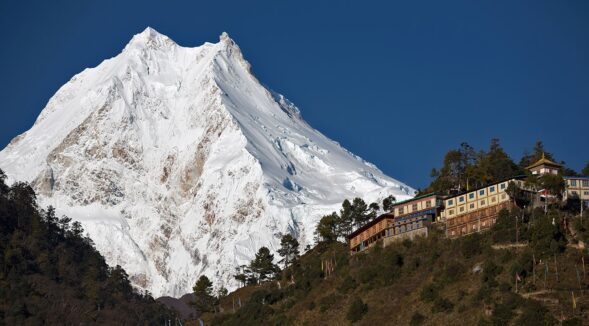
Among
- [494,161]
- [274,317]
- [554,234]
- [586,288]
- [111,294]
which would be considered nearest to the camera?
[586,288]

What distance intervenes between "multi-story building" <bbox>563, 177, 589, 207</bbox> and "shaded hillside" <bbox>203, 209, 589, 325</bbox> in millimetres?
5264

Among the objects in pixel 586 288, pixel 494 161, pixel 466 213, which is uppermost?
pixel 494 161

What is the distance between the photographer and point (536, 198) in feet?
422

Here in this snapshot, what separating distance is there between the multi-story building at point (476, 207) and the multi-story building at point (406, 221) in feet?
7.86

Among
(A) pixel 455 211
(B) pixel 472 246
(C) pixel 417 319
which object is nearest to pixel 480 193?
(A) pixel 455 211

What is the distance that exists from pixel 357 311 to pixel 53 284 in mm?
64759

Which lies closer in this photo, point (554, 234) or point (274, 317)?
point (554, 234)

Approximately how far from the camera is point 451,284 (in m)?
120

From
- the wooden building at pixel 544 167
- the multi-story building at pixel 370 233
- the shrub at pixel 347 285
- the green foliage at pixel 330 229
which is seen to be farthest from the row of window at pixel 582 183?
the green foliage at pixel 330 229

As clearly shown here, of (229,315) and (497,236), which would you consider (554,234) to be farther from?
(229,315)

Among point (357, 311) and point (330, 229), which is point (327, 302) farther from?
point (330, 229)

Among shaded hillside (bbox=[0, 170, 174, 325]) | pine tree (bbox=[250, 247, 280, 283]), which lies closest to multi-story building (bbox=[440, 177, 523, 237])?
pine tree (bbox=[250, 247, 280, 283])

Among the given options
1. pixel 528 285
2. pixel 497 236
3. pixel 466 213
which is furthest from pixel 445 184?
pixel 528 285

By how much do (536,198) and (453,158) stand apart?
86.8 feet
